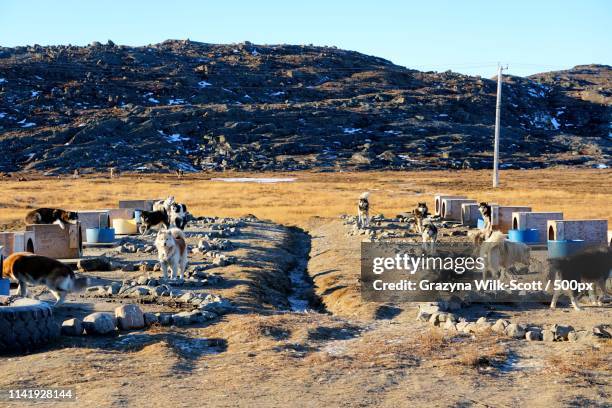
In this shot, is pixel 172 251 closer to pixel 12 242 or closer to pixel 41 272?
pixel 12 242

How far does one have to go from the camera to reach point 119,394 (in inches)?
361

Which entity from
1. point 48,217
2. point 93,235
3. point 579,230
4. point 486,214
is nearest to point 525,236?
point 486,214

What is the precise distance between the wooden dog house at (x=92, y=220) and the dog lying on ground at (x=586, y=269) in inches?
650

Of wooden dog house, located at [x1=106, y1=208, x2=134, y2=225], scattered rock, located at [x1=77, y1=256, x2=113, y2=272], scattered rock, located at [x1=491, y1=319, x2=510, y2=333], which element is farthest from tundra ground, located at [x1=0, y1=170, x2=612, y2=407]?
wooden dog house, located at [x1=106, y1=208, x2=134, y2=225]

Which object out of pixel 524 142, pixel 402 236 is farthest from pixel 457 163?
pixel 402 236

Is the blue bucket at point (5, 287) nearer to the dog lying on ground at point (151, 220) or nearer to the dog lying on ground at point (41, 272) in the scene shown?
the dog lying on ground at point (41, 272)

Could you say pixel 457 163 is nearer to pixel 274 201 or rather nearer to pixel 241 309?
pixel 274 201

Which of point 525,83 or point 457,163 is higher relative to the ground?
point 525,83

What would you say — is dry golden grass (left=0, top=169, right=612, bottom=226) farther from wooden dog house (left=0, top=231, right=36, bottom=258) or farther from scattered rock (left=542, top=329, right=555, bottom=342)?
scattered rock (left=542, top=329, right=555, bottom=342)

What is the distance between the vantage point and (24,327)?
37.7 ft

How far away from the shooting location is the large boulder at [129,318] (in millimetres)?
12773

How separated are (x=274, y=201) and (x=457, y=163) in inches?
2226

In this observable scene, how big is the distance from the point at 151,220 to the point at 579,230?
1396cm

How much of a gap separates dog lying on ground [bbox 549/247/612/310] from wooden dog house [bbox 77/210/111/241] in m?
16.5
